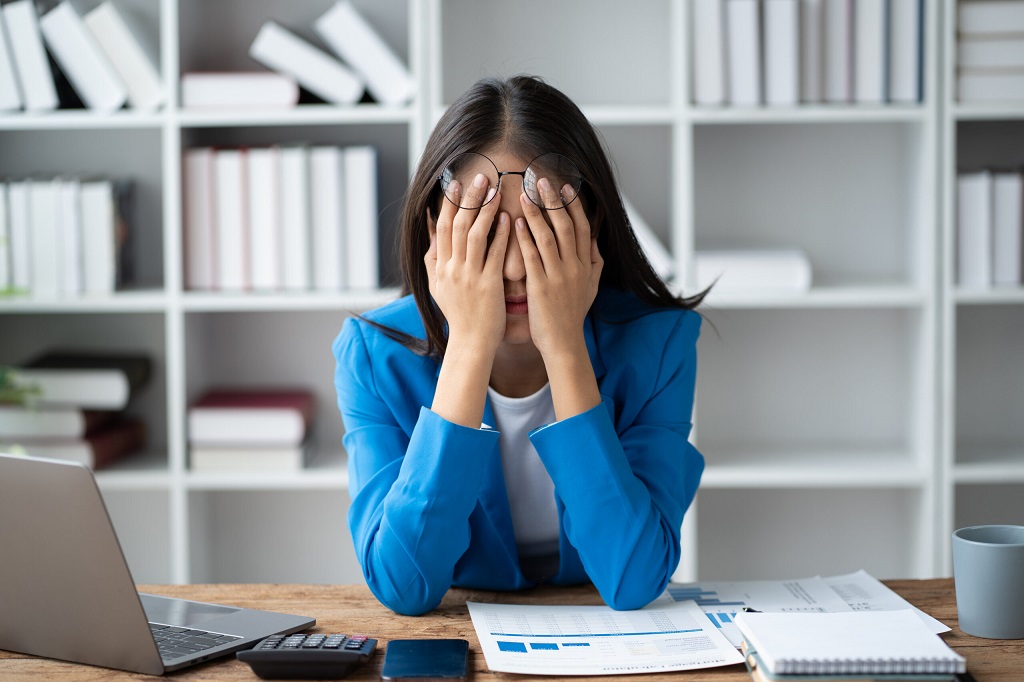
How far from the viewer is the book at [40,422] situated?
2287mm

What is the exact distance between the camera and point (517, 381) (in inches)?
55.4

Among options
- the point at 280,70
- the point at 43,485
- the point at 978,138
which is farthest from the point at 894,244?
the point at 43,485

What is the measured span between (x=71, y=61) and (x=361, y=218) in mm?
748

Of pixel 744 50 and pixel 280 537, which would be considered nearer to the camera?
pixel 744 50

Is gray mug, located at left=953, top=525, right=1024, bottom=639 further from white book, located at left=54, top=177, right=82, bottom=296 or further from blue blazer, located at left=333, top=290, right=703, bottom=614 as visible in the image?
white book, located at left=54, top=177, right=82, bottom=296

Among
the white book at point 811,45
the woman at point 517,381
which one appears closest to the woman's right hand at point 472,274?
the woman at point 517,381

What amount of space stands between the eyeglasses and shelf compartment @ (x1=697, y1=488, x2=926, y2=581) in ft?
5.11

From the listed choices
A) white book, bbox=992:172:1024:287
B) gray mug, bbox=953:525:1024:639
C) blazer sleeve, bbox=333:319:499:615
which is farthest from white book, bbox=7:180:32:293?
white book, bbox=992:172:1024:287

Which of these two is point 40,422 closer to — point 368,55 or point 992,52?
point 368,55

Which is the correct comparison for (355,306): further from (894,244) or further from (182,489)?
(894,244)

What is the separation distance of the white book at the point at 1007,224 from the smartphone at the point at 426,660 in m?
1.77

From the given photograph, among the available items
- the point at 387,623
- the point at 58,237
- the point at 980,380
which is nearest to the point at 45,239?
the point at 58,237

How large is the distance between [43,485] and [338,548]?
178cm

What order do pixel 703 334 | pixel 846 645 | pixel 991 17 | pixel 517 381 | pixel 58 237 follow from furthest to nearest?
pixel 703 334
pixel 58 237
pixel 991 17
pixel 517 381
pixel 846 645
